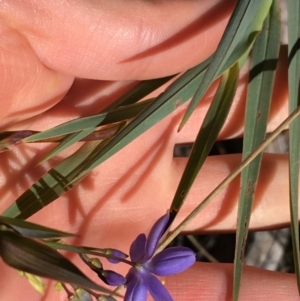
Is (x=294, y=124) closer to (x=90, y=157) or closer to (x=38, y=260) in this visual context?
(x=90, y=157)

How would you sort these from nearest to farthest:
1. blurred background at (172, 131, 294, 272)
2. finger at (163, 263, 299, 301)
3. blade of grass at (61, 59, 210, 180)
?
blade of grass at (61, 59, 210, 180) → finger at (163, 263, 299, 301) → blurred background at (172, 131, 294, 272)

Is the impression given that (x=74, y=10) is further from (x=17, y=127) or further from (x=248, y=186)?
(x=248, y=186)

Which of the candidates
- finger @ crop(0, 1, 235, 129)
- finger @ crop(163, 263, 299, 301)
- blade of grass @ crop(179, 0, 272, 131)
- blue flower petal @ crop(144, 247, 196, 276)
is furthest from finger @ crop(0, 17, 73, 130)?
finger @ crop(163, 263, 299, 301)

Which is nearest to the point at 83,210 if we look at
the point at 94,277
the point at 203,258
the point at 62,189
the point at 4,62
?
the point at 94,277

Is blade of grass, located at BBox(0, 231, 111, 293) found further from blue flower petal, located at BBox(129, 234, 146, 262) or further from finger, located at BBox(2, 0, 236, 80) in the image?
finger, located at BBox(2, 0, 236, 80)

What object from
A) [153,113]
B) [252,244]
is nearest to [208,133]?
[153,113]
